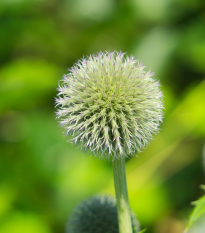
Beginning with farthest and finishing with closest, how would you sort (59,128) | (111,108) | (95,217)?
1. (59,128)
2. (95,217)
3. (111,108)

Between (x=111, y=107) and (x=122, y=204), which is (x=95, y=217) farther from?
(x=111, y=107)

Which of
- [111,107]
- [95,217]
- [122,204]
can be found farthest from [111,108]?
[95,217]

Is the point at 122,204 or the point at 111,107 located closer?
the point at 122,204

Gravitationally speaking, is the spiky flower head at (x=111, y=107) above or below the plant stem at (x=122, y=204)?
above

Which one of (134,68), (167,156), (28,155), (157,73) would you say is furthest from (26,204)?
(134,68)

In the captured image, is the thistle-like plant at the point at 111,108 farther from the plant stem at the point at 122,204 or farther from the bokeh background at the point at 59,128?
the bokeh background at the point at 59,128

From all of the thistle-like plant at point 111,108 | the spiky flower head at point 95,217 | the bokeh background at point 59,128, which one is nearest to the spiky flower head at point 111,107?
the thistle-like plant at point 111,108

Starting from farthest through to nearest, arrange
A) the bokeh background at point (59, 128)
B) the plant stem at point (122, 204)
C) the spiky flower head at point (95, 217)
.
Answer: the bokeh background at point (59, 128), the spiky flower head at point (95, 217), the plant stem at point (122, 204)
